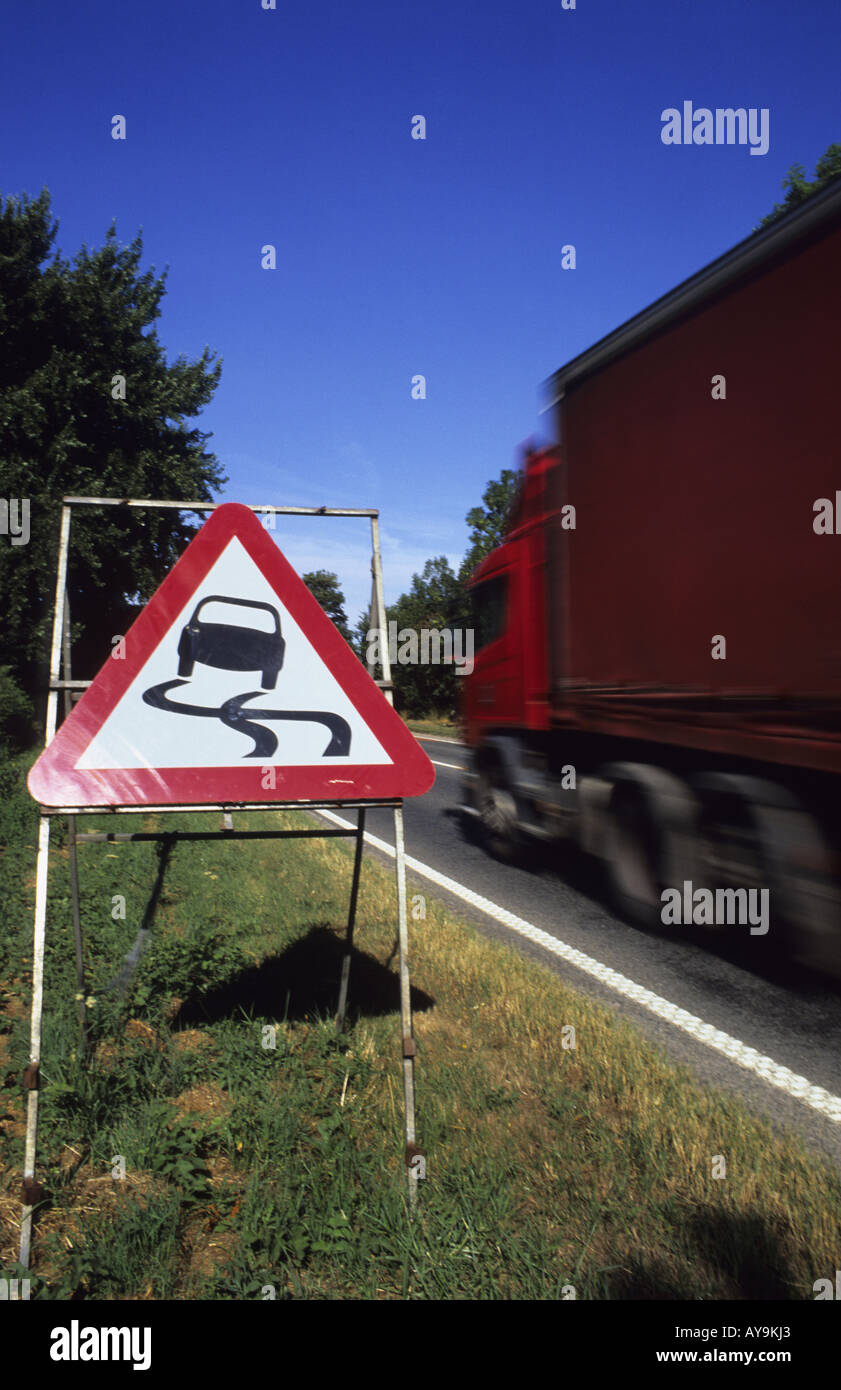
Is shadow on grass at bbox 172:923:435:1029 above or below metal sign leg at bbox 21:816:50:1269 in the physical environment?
below

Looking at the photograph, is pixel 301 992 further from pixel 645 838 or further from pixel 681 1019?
pixel 645 838

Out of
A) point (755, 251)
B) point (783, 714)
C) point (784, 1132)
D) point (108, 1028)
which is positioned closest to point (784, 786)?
point (783, 714)

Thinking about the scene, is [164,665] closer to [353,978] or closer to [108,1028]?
[108,1028]

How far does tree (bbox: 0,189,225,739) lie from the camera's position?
69.3 ft

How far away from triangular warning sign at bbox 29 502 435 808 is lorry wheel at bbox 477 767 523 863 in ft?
19.9

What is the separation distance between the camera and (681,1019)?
185 inches

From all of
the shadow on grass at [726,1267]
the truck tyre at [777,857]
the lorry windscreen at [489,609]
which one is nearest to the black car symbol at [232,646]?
the shadow on grass at [726,1267]

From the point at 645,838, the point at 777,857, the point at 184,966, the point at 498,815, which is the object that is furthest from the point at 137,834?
the point at 498,815

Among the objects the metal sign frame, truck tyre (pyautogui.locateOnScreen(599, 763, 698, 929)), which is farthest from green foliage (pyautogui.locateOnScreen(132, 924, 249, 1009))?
truck tyre (pyautogui.locateOnScreen(599, 763, 698, 929))

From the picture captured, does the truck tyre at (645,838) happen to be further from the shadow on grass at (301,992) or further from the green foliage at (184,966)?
the green foliage at (184,966)

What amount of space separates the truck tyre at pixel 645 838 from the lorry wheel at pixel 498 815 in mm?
2064

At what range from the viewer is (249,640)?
3.03 m

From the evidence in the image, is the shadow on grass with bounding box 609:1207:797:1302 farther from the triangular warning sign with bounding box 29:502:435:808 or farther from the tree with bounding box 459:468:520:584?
the tree with bounding box 459:468:520:584
